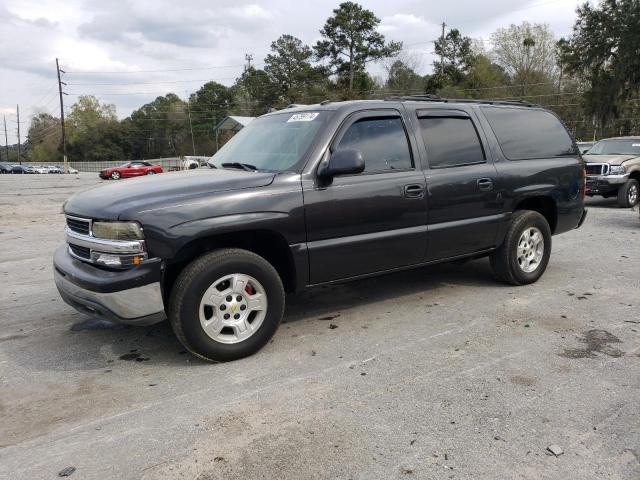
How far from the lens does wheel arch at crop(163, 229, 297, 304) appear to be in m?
3.79

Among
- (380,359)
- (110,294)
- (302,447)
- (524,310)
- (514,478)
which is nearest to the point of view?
(514,478)

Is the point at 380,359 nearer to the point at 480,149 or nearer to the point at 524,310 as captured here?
the point at 524,310

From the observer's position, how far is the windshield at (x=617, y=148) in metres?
13.5

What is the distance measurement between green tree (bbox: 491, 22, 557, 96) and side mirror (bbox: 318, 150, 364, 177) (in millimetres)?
55523

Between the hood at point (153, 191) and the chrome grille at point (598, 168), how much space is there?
1149 centimetres

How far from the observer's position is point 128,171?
4297 centimetres

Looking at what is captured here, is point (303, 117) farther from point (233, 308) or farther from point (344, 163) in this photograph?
point (233, 308)

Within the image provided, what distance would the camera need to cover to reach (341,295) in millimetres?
5504

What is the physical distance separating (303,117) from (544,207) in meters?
3.10

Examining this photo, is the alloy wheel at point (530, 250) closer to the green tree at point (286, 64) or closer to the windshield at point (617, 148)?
the windshield at point (617, 148)

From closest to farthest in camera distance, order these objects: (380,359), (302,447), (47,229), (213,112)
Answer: (302,447) < (380,359) < (47,229) < (213,112)

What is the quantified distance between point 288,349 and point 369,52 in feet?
187

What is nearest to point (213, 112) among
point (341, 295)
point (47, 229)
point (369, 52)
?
point (369, 52)

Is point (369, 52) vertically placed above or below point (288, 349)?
above
